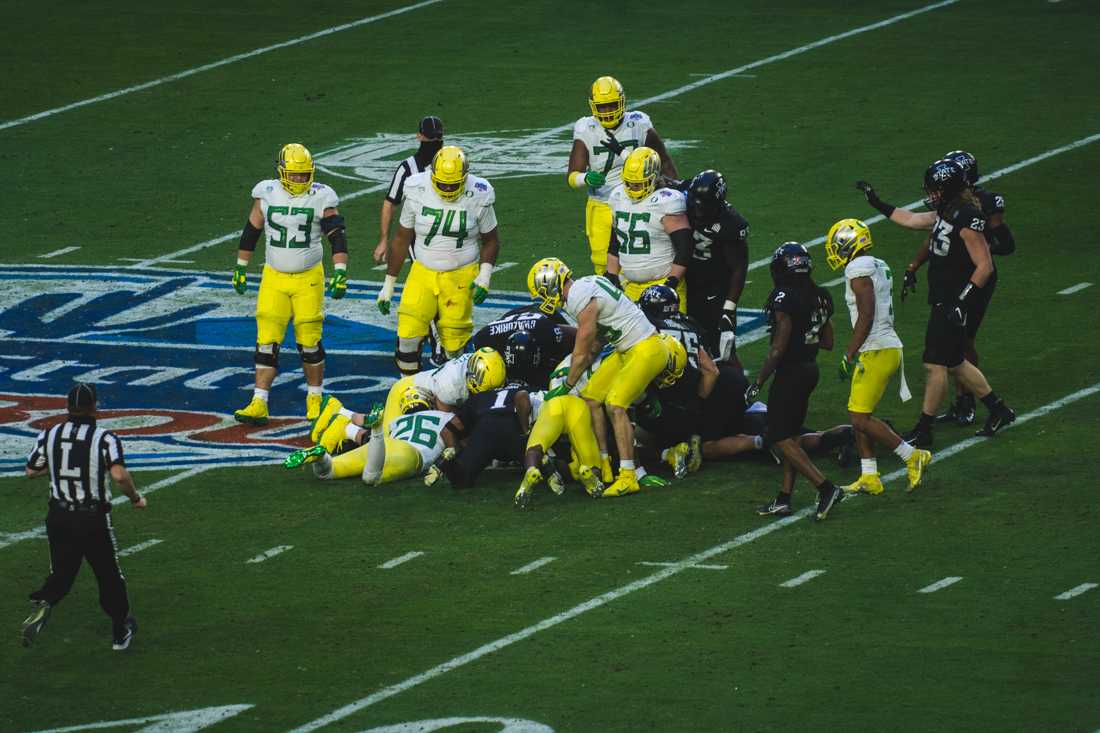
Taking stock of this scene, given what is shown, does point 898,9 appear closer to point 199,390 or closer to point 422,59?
point 422,59

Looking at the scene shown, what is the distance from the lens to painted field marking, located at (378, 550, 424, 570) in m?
14.1

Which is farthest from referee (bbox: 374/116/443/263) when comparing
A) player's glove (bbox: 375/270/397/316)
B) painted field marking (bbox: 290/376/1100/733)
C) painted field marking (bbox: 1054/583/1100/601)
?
painted field marking (bbox: 1054/583/1100/601)

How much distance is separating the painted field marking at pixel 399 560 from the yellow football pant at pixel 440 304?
12.8 feet

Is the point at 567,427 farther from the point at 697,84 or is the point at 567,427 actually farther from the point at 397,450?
the point at 697,84

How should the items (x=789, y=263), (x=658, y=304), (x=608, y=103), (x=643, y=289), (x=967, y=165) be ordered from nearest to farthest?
(x=789, y=263) → (x=658, y=304) → (x=967, y=165) → (x=643, y=289) → (x=608, y=103)

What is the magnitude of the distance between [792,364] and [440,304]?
13.3 feet

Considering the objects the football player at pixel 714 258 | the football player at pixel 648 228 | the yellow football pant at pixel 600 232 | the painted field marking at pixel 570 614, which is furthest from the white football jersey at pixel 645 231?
the painted field marking at pixel 570 614

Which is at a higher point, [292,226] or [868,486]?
[292,226]

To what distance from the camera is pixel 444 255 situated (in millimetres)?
18109

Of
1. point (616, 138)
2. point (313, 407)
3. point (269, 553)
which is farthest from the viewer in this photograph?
point (616, 138)

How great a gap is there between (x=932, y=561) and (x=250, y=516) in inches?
177

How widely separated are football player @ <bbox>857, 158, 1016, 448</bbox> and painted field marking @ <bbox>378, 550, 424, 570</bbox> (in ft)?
13.0

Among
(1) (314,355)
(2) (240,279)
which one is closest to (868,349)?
(1) (314,355)

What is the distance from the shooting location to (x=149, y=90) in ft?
95.7
